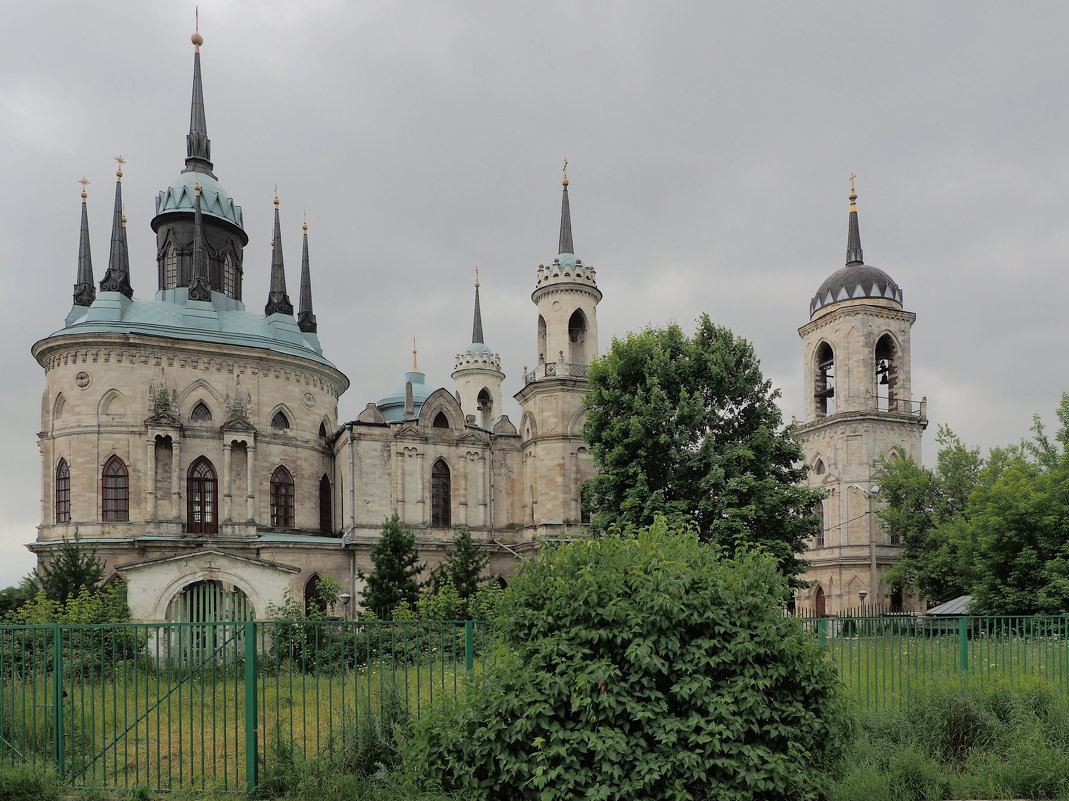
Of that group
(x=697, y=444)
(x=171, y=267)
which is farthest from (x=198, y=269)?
(x=697, y=444)

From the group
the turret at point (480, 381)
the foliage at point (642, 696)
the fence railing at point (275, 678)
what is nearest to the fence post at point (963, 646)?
the fence railing at point (275, 678)

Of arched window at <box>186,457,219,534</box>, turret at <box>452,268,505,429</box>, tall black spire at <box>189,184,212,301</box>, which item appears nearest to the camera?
arched window at <box>186,457,219,534</box>

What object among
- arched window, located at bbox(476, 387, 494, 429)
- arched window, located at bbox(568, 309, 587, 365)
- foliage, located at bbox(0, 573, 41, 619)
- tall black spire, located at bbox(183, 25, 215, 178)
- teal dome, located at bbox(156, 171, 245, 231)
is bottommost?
foliage, located at bbox(0, 573, 41, 619)

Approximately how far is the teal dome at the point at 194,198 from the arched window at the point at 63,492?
1319cm

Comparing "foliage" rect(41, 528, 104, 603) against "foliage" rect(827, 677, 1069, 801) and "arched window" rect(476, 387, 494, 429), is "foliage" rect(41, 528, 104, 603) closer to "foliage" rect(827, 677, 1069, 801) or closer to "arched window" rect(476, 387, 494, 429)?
"foliage" rect(827, 677, 1069, 801)

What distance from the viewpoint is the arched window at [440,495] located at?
36875 mm

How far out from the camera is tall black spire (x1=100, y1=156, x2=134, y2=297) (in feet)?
118

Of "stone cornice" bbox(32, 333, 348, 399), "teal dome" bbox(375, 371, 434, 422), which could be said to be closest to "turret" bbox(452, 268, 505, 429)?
"teal dome" bbox(375, 371, 434, 422)

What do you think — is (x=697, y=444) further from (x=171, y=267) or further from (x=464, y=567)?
(x=171, y=267)

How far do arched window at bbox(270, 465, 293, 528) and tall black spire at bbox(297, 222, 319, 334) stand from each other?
8.50 metres

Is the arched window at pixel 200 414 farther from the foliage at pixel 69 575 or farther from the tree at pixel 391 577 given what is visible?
the tree at pixel 391 577

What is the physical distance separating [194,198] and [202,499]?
15.0m

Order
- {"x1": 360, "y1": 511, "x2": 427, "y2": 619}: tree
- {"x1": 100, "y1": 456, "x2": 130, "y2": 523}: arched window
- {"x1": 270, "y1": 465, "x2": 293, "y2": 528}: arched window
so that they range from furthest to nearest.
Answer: {"x1": 270, "y1": 465, "x2": 293, "y2": 528}: arched window → {"x1": 100, "y1": 456, "x2": 130, "y2": 523}: arched window → {"x1": 360, "y1": 511, "x2": 427, "y2": 619}: tree

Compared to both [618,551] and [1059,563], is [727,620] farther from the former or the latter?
[1059,563]
